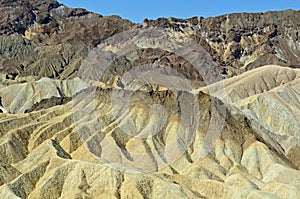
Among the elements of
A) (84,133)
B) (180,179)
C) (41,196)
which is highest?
(84,133)

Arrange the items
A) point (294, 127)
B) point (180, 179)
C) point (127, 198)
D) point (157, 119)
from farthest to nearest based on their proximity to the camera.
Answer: point (294, 127) < point (157, 119) < point (180, 179) < point (127, 198)

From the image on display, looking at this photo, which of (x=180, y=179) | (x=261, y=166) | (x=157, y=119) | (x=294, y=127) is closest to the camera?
(x=180, y=179)

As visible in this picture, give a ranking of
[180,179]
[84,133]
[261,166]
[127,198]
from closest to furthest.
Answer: [127,198]
[180,179]
[261,166]
[84,133]

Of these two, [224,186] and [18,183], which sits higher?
[224,186]

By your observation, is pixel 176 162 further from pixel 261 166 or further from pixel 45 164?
pixel 45 164

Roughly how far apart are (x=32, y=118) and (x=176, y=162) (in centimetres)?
3713

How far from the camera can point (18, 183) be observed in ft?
268

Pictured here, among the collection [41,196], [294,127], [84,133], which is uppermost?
[294,127]

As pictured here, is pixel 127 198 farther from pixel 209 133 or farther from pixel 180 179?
pixel 209 133

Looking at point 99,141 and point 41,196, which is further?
point 99,141

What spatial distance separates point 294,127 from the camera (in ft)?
498

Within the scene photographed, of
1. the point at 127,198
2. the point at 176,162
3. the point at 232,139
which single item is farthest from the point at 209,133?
the point at 127,198

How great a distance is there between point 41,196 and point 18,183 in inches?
170

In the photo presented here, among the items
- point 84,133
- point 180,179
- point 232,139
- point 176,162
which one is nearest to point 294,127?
point 232,139
